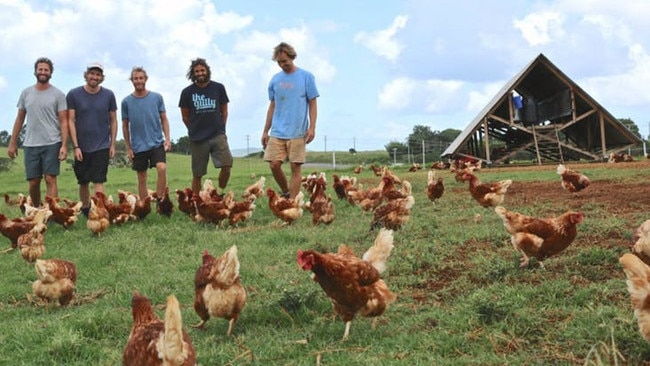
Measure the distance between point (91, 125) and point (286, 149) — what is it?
9.80 ft

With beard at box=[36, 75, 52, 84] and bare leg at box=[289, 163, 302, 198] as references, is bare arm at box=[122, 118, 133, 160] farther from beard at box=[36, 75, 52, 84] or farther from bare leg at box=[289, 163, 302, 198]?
bare leg at box=[289, 163, 302, 198]

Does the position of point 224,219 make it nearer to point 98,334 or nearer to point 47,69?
point 47,69

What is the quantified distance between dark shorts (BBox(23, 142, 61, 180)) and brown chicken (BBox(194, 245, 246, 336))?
572 cm

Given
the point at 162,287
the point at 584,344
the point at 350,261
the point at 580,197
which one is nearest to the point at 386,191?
the point at 580,197

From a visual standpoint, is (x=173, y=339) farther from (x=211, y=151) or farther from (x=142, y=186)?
(x=142, y=186)

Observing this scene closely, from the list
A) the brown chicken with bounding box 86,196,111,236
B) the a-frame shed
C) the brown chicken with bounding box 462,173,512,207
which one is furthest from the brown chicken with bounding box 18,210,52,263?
the a-frame shed

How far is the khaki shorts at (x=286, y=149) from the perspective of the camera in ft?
29.2

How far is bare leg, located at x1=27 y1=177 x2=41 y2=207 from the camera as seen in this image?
916 cm

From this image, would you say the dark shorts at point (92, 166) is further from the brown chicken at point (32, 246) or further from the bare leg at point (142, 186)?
the brown chicken at point (32, 246)

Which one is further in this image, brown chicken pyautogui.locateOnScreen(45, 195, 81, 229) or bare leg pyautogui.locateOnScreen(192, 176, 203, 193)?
bare leg pyautogui.locateOnScreen(192, 176, 203, 193)

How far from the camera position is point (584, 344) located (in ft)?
11.0

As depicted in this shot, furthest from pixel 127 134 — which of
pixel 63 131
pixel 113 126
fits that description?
pixel 63 131

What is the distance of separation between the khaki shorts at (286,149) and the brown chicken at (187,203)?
144 centimetres

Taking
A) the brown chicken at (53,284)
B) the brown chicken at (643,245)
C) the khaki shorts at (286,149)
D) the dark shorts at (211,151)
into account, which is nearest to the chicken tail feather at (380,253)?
the brown chicken at (643,245)
